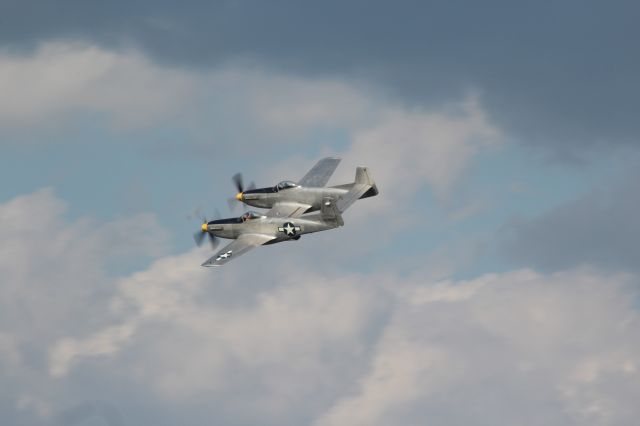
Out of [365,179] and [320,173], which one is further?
[320,173]

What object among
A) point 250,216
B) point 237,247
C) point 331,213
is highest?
point 250,216

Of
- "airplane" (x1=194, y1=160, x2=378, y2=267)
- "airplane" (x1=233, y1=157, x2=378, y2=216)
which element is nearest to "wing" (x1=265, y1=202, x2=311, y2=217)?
"airplane" (x1=233, y1=157, x2=378, y2=216)

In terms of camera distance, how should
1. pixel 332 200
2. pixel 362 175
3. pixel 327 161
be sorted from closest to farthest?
pixel 332 200 → pixel 362 175 → pixel 327 161

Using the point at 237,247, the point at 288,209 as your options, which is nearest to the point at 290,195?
the point at 288,209

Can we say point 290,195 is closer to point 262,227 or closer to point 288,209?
point 288,209

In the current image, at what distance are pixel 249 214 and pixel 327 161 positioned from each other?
24572mm

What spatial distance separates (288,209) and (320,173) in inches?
447

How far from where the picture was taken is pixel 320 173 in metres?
148

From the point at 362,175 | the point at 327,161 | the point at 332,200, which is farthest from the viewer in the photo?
the point at 327,161

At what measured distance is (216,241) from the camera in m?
131

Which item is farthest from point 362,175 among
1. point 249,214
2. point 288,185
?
point 249,214

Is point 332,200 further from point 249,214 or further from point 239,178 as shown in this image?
point 239,178

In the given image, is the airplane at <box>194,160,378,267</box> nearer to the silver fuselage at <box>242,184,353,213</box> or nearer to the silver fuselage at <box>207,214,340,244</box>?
the silver fuselage at <box>207,214,340,244</box>

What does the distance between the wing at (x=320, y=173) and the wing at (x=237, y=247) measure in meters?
17.6
